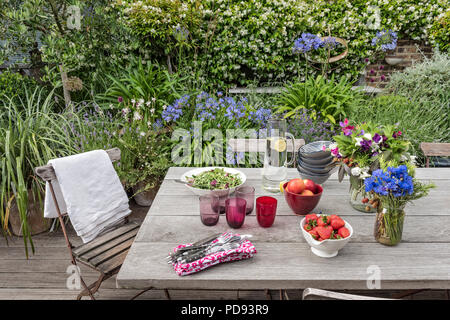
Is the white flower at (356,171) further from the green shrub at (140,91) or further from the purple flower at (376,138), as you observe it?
the green shrub at (140,91)

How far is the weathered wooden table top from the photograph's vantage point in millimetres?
1049

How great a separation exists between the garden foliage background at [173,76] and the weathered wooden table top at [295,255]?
4.43 ft

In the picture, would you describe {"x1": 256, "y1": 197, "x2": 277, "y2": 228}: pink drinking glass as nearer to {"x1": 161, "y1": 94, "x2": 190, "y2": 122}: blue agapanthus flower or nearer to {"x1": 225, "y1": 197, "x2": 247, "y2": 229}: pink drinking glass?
{"x1": 225, "y1": 197, "x2": 247, "y2": 229}: pink drinking glass

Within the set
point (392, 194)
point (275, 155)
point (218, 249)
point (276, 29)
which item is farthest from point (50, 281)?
point (276, 29)

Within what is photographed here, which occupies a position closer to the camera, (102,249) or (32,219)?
(102,249)

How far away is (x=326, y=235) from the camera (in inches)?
44.1

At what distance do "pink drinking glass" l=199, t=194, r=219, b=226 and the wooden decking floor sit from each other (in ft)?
2.88

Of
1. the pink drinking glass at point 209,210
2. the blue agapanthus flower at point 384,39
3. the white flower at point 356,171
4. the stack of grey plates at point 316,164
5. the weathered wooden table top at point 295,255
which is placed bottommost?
the weathered wooden table top at point 295,255

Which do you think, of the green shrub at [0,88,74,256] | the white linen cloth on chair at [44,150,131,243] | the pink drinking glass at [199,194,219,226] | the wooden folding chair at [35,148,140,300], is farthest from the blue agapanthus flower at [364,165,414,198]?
the green shrub at [0,88,74,256]

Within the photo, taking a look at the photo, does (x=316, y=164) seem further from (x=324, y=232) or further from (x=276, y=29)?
(x=276, y=29)

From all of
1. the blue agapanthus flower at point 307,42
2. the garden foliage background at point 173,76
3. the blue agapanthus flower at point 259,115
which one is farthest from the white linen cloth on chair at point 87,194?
the blue agapanthus flower at point 307,42

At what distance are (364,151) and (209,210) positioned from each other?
0.72 m

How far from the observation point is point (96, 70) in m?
3.94

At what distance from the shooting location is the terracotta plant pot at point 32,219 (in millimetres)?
2607
